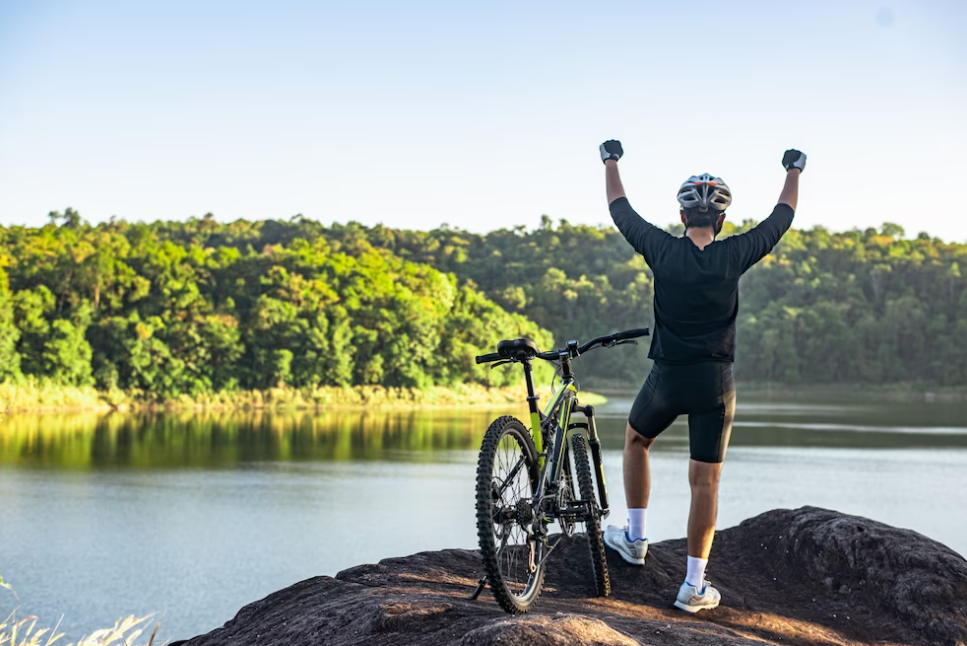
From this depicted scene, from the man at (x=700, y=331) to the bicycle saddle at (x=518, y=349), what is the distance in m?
0.56

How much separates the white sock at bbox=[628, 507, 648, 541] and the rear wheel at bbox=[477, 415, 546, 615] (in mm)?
672

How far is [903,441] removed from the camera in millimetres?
35125

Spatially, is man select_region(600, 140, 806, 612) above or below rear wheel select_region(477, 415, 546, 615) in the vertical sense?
above

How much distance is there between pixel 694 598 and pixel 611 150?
77.4 inches

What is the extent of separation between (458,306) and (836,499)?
4655 centimetres

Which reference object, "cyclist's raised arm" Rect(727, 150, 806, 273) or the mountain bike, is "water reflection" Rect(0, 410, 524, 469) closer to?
the mountain bike

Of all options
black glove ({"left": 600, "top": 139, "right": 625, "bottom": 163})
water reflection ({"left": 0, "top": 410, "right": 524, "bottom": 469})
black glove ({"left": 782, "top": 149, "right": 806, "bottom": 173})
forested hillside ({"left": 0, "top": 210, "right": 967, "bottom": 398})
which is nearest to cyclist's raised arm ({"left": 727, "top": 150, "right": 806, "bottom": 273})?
black glove ({"left": 782, "top": 149, "right": 806, "bottom": 173})

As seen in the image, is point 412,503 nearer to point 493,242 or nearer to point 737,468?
point 737,468

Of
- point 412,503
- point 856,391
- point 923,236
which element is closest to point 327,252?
point 856,391

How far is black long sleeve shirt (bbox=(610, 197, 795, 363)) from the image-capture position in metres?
4.07

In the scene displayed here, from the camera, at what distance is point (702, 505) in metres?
4.14

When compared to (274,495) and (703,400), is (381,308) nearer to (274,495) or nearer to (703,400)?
(274,495)

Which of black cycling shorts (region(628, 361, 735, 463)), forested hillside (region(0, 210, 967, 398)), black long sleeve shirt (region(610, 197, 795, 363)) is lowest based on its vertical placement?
black cycling shorts (region(628, 361, 735, 463))

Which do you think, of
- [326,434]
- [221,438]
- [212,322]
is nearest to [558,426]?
[221,438]
